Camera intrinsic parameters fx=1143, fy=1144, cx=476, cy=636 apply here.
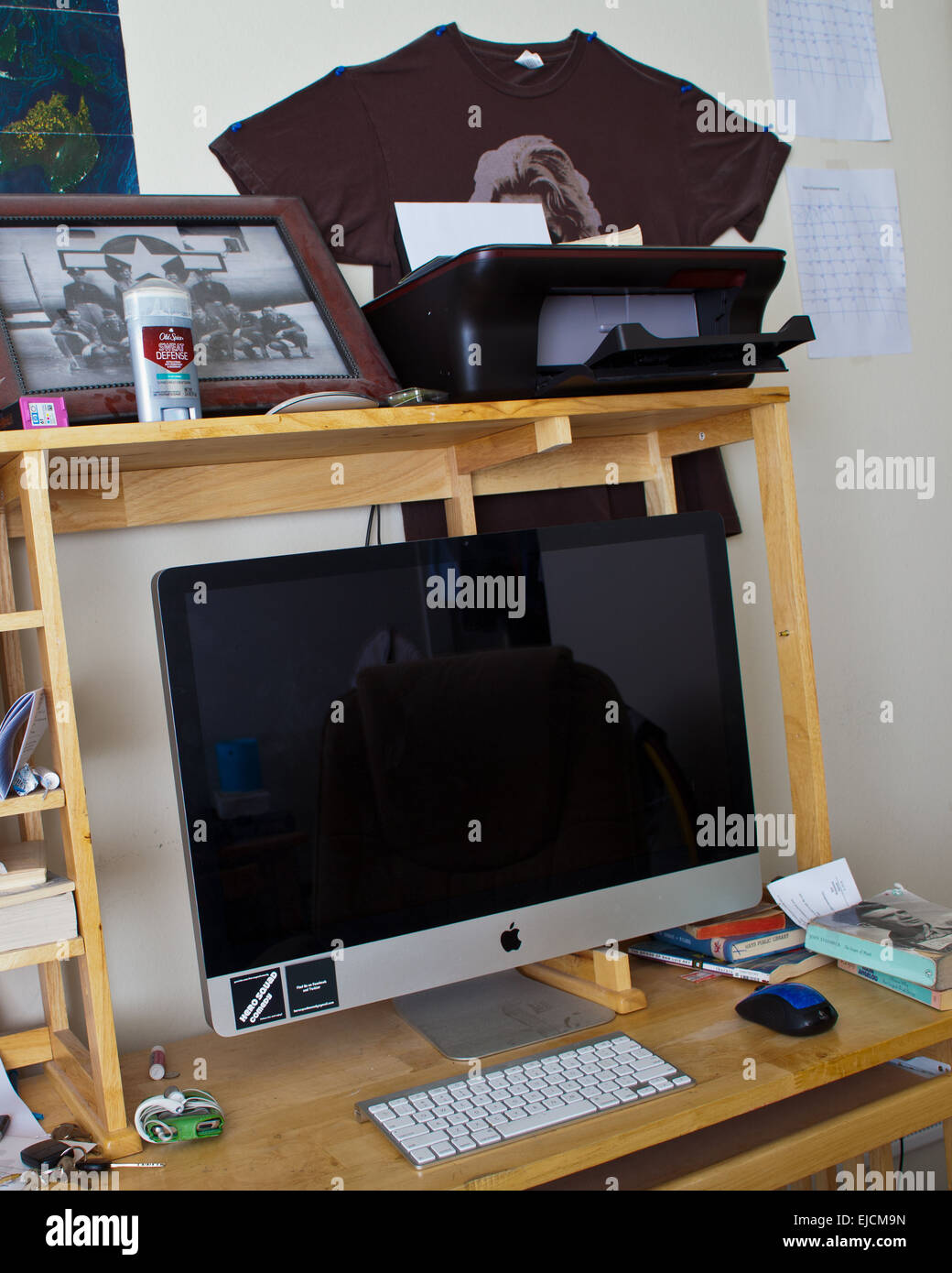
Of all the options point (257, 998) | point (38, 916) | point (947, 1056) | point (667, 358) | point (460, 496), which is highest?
point (667, 358)

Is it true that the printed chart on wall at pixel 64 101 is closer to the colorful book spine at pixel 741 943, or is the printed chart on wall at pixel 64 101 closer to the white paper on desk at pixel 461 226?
the white paper on desk at pixel 461 226

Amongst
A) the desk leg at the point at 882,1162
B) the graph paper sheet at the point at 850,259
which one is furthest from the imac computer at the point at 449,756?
the graph paper sheet at the point at 850,259

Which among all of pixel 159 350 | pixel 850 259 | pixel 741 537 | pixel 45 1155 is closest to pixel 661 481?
pixel 741 537

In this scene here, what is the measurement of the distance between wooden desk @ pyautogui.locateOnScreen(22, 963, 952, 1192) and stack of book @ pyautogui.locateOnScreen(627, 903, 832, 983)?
0.07 ft

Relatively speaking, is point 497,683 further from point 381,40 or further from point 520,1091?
point 381,40

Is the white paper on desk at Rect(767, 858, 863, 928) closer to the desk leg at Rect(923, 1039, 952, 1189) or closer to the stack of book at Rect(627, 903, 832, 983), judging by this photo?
the stack of book at Rect(627, 903, 832, 983)

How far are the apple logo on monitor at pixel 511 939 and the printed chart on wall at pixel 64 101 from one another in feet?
3.27

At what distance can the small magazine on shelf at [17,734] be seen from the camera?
1.06 meters

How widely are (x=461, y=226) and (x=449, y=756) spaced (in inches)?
30.7

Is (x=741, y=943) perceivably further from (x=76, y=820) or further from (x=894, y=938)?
(x=76, y=820)

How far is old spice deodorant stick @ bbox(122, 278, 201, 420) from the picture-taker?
3.74ft

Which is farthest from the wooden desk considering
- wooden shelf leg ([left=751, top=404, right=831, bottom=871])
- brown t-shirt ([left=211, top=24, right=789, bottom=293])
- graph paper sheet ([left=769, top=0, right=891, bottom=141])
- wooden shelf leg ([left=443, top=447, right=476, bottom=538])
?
graph paper sheet ([left=769, top=0, right=891, bottom=141])

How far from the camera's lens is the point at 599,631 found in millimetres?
1386

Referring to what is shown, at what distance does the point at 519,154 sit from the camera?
1.68 meters
